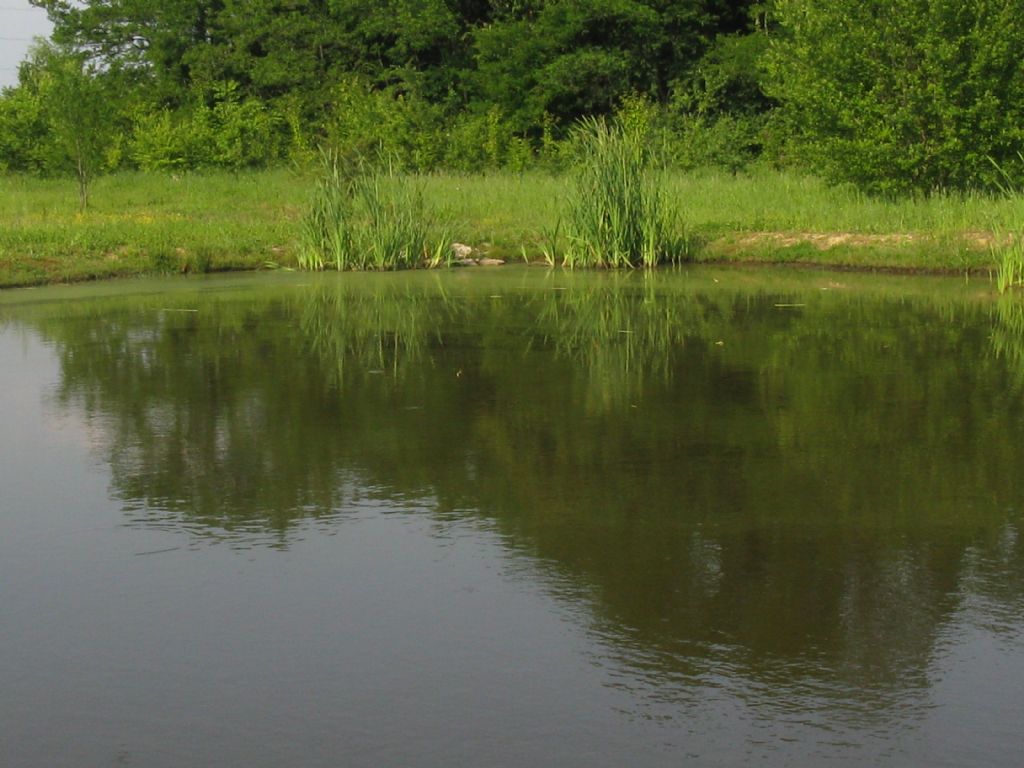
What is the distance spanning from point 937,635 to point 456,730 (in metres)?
1.68

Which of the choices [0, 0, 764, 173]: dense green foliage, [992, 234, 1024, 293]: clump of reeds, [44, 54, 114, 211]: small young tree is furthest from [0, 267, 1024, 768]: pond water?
[0, 0, 764, 173]: dense green foliage

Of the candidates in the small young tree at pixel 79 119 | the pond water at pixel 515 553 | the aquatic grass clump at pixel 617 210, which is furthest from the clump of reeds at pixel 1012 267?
the small young tree at pixel 79 119

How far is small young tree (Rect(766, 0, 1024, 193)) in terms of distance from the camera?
56.7 ft

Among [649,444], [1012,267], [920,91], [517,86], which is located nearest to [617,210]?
[1012,267]

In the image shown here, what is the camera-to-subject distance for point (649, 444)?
23.3 ft

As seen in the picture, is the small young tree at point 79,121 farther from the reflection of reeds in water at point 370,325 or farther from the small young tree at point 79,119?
the reflection of reeds in water at point 370,325

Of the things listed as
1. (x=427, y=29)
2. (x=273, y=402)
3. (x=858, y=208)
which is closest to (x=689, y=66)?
(x=427, y=29)

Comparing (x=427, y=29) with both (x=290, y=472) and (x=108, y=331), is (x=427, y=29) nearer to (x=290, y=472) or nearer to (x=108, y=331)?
(x=108, y=331)

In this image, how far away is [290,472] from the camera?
6.61m

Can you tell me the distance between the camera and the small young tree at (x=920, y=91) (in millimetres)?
17281

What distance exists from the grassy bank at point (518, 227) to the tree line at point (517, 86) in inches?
38.1

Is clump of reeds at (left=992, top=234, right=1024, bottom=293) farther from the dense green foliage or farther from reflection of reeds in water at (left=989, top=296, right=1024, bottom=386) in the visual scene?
the dense green foliage

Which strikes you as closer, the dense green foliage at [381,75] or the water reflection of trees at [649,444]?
the water reflection of trees at [649,444]

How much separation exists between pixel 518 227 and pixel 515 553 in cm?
1359
